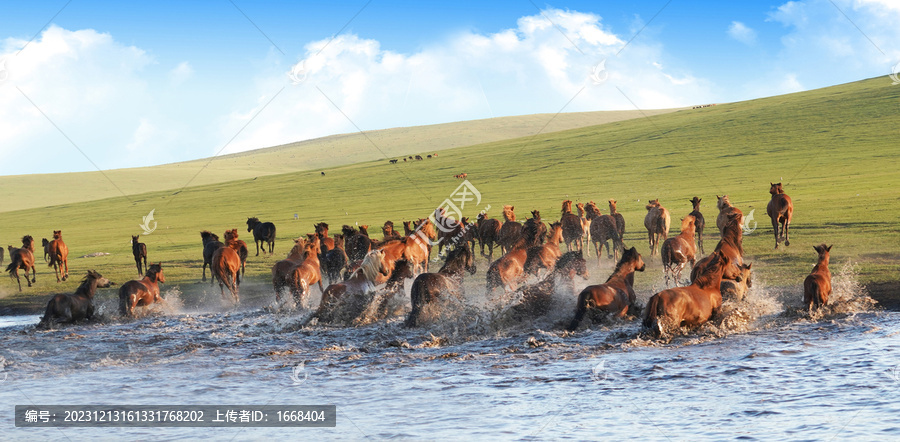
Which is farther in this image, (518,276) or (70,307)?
(518,276)

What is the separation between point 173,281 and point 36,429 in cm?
1611

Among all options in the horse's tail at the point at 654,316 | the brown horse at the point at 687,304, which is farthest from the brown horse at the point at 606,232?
the horse's tail at the point at 654,316

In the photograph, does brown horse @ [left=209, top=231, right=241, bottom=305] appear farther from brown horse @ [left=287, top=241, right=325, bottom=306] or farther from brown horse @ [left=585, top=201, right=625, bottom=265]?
brown horse @ [left=585, top=201, right=625, bottom=265]

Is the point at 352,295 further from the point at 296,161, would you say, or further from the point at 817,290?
the point at 296,161

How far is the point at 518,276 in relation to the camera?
1557 cm

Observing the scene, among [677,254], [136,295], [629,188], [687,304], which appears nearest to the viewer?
[687,304]

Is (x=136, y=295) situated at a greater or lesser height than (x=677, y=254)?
lesser

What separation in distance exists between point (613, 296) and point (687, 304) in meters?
1.48

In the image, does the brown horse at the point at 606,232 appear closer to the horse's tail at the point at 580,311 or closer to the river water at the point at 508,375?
the river water at the point at 508,375

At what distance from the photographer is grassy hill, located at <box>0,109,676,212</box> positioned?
9800cm

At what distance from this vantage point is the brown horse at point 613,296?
461 inches

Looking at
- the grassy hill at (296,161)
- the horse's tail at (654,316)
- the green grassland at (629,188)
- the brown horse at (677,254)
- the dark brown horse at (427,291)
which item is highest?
the grassy hill at (296,161)

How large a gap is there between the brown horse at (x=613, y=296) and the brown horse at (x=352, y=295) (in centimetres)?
428

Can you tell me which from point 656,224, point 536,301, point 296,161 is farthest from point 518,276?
point 296,161
